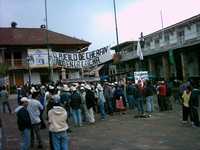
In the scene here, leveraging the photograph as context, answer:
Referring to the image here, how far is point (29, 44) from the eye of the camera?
52.2 metres

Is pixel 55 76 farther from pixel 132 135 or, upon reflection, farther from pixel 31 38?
pixel 132 135

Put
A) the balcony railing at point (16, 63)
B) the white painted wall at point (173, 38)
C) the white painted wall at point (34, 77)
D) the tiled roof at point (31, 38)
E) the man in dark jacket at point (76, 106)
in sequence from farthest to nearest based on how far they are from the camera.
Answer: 1. the tiled roof at point (31, 38)
2. the white painted wall at point (34, 77)
3. the balcony railing at point (16, 63)
4. the white painted wall at point (173, 38)
5. the man in dark jacket at point (76, 106)

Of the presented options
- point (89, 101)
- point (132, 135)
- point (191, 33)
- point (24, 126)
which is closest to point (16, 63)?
point (191, 33)

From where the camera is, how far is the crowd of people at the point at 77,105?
33.6ft

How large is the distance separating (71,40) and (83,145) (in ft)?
139

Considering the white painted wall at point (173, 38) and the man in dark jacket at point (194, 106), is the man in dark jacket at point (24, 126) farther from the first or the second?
the white painted wall at point (173, 38)

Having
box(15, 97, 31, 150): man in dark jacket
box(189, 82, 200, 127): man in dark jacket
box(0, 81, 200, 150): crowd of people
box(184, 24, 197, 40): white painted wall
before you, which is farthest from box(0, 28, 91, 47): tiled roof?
box(15, 97, 31, 150): man in dark jacket

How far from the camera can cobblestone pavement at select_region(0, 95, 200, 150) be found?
12.6 m

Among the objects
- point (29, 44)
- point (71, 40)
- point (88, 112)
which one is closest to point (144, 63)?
point (71, 40)

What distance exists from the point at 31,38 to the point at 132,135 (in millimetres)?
41378

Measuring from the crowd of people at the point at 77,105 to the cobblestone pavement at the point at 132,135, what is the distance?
2.32ft

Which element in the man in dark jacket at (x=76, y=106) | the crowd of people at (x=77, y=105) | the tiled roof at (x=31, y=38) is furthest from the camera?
the tiled roof at (x=31, y=38)

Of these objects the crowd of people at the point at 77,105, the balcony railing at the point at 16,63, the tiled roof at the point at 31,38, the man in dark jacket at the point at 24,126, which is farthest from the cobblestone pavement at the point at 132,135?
the tiled roof at the point at 31,38

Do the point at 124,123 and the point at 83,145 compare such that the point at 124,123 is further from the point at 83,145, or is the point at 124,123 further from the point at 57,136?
the point at 57,136
